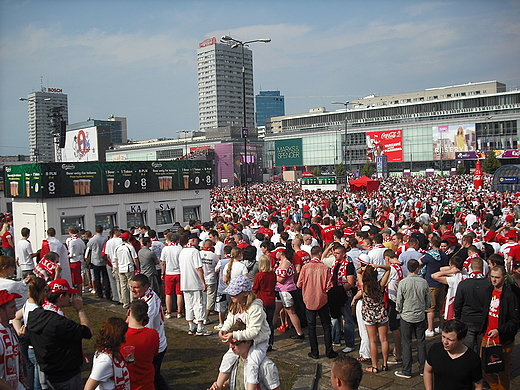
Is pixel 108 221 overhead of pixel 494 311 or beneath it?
overhead

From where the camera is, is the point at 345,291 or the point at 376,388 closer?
the point at 376,388

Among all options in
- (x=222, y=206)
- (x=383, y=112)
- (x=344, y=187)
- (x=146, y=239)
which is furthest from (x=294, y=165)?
(x=146, y=239)

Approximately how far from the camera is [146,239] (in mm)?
9797

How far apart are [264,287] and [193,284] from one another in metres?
1.67

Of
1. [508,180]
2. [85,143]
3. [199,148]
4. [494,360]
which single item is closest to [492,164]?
[508,180]

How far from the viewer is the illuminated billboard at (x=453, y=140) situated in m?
98.5

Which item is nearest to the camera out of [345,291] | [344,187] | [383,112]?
[345,291]

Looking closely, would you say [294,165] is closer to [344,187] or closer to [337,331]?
[344,187]

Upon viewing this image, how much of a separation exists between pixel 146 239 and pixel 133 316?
553cm

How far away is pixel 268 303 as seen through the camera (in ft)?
24.4

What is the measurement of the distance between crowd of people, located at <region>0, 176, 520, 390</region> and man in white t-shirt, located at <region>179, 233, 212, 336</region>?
2cm

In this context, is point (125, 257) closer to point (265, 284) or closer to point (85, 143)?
point (265, 284)

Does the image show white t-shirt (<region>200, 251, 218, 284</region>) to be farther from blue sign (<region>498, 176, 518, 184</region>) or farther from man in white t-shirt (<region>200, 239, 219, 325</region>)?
blue sign (<region>498, 176, 518, 184</region>)

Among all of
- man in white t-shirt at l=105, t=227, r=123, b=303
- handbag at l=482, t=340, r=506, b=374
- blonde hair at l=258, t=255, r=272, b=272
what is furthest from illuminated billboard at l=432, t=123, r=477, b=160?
handbag at l=482, t=340, r=506, b=374
